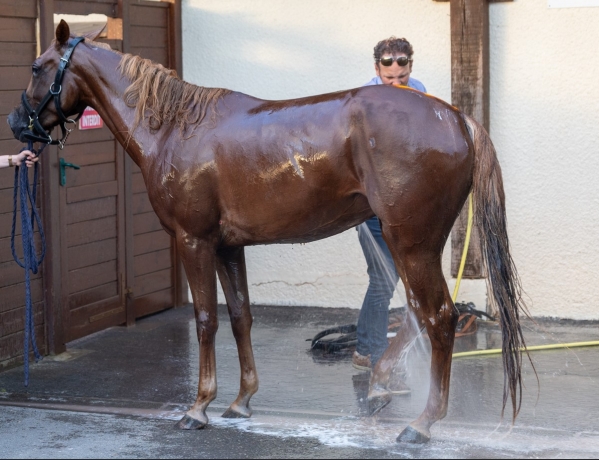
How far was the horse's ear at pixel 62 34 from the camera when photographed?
5.04 m

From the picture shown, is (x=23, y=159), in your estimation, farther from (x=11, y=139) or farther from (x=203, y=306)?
(x=203, y=306)

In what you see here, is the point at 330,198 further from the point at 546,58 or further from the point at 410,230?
the point at 546,58

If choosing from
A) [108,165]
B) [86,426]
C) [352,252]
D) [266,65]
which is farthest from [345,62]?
[86,426]

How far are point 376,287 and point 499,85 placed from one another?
7.24 feet

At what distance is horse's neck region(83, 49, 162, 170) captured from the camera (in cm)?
504

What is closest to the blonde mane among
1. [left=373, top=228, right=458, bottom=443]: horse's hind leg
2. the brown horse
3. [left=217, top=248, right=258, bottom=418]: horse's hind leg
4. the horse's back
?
the brown horse

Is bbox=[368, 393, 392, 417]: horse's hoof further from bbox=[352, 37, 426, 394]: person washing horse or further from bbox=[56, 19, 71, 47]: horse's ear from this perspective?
bbox=[56, 19, 71, 47]: horse's ear

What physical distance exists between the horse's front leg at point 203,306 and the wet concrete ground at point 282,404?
0.11m

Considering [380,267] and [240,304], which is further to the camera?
[380,267]

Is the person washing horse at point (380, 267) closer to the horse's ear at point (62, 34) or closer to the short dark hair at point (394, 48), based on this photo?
the short dark hair at point (394, 48)

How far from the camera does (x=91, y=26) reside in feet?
23.0

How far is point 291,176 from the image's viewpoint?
15.5ft

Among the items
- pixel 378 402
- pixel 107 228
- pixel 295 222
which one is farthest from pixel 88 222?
pixel 378 402

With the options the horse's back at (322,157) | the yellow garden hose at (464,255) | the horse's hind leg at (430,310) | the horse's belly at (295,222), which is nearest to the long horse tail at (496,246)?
the horse's back at (322,157)
